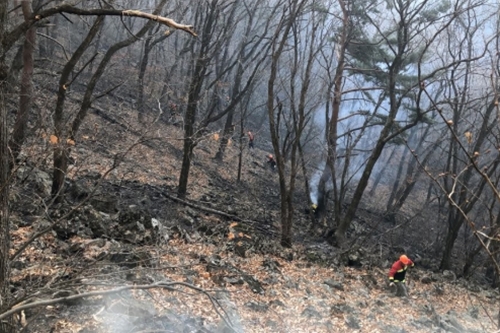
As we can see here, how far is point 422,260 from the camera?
585 inches

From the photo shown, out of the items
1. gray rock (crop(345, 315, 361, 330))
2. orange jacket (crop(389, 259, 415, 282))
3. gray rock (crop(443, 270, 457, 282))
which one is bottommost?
gray rock (crop(443, 270, 457, 282))

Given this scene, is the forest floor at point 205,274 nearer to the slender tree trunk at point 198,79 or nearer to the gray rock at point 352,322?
the gray rock at point 352,322

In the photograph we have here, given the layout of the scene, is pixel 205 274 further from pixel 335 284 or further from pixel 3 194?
pixel 3 194

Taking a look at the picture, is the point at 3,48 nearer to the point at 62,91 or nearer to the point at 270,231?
the point at 62,91

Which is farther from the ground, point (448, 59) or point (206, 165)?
point (448, 59)

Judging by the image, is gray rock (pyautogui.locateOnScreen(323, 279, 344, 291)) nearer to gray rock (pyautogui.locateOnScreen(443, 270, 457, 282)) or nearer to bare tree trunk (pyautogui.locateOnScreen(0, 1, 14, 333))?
gray rock (pyautogui.locateOnScreen(443, 270, 457, 282))

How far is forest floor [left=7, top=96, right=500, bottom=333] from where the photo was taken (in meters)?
5.64

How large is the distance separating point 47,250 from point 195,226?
15.2ft

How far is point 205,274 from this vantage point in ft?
26.2

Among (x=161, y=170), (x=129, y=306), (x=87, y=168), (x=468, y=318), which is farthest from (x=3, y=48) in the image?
(x=161, y=170)

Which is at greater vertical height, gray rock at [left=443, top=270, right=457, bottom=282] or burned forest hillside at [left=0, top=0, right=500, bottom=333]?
burned forest hillside at [left=0, top=0, right=500, bottom=333]

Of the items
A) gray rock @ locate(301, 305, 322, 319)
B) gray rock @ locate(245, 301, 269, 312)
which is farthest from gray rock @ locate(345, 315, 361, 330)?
gray rock @ locate(245, 301, 269, 312)

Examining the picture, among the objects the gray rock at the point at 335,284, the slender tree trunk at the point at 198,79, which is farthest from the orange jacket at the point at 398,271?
the slender tree trunk at the point at 198,79

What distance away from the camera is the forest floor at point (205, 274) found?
5637 millimetres
